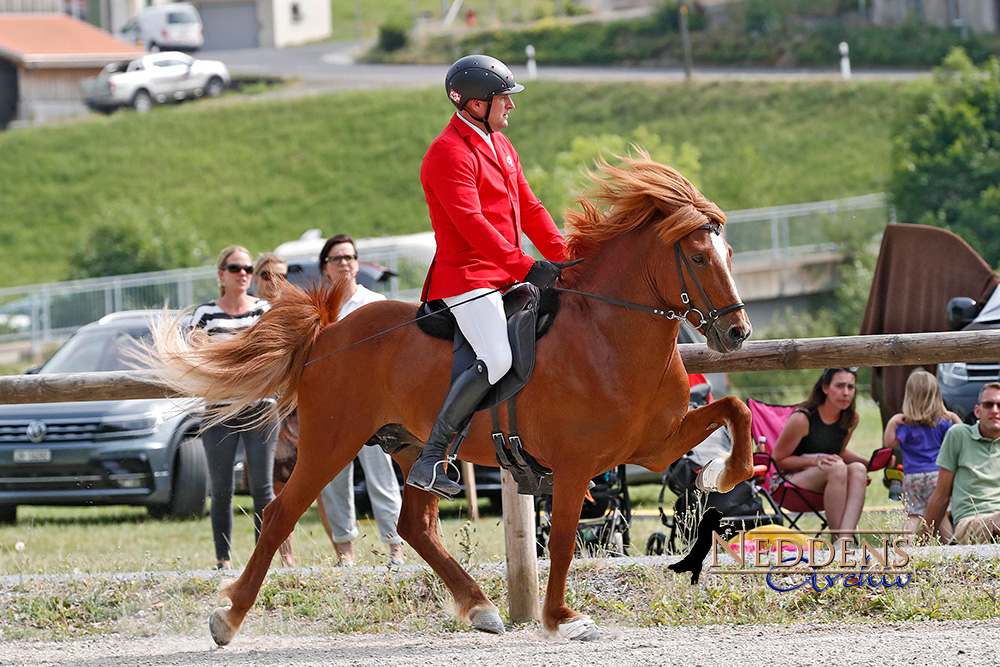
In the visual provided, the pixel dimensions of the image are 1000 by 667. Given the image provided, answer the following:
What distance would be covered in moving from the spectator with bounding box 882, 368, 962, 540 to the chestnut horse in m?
3.23

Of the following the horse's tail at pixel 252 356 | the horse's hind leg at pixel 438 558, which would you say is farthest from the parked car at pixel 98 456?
the horse's hind leg at pixel 438 558

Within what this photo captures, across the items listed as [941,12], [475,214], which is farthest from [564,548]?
[941,12]

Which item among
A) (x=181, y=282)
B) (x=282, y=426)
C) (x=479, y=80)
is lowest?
(x=181, y=282)

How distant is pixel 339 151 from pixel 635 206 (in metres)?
41.4

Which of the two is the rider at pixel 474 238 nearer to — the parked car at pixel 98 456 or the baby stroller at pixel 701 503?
the baby stroller at pixel 701 503

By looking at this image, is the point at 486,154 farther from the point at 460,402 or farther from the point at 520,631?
the point at 520,631

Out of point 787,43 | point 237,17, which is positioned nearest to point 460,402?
point 787,43

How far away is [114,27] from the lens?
250 ft

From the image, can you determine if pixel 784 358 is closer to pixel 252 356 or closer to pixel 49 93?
pixel 252 356

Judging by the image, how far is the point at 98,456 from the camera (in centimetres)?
1017

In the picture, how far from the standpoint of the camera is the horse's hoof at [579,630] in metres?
5.06

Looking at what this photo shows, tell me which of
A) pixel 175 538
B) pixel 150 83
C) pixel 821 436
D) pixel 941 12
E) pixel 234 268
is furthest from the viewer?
pixel 941 12

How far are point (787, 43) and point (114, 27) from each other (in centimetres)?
4575

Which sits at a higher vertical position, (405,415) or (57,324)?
(405,415)
